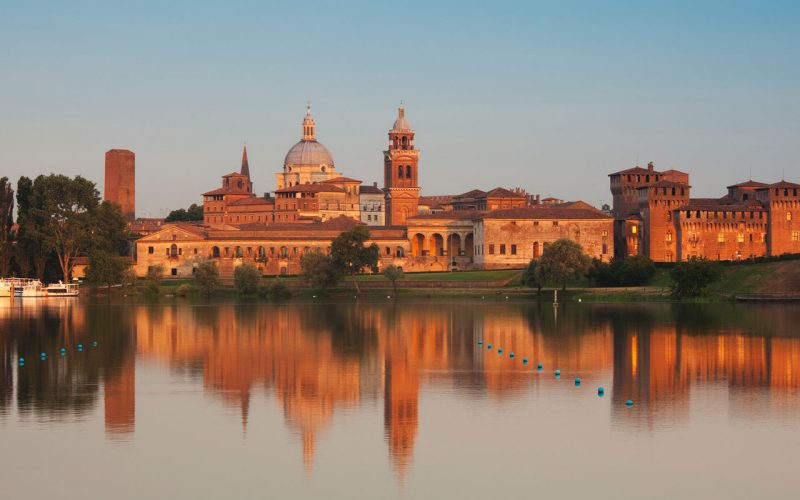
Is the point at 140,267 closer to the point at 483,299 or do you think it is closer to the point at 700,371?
the point at 483,299

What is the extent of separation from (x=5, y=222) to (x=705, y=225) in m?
45.9

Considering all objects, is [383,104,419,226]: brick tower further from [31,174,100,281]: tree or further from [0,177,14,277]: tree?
[0,177,14,277]: tree

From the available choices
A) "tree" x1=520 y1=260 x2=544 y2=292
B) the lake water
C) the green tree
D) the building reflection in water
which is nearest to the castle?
the green tree

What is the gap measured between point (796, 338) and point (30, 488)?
2662 cm

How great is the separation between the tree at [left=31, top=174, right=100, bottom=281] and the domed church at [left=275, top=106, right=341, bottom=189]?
149 ft

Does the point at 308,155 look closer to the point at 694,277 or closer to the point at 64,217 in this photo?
the point at 64,217

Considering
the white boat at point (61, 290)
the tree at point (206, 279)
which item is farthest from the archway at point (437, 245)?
the white boat at point (61, 290)

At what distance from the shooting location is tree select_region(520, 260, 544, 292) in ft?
220

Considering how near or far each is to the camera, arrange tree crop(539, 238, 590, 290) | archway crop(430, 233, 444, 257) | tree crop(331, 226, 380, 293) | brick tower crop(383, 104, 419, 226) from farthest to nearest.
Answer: brick tower crop(383, 104, 419, 226) < archway crop(430, 233, 444, 257) < tree crop(331, 226, 380, 293) < tree crop(539, 238, 590, 290)

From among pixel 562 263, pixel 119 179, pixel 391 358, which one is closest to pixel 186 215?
pixel 119 179

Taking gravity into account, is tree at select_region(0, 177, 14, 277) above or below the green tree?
above

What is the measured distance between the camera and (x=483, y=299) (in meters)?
67.9

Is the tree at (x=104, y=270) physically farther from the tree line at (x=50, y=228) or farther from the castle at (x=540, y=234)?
the castle at (x=540, y=234)

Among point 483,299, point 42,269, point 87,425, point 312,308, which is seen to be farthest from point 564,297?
point 87,425
